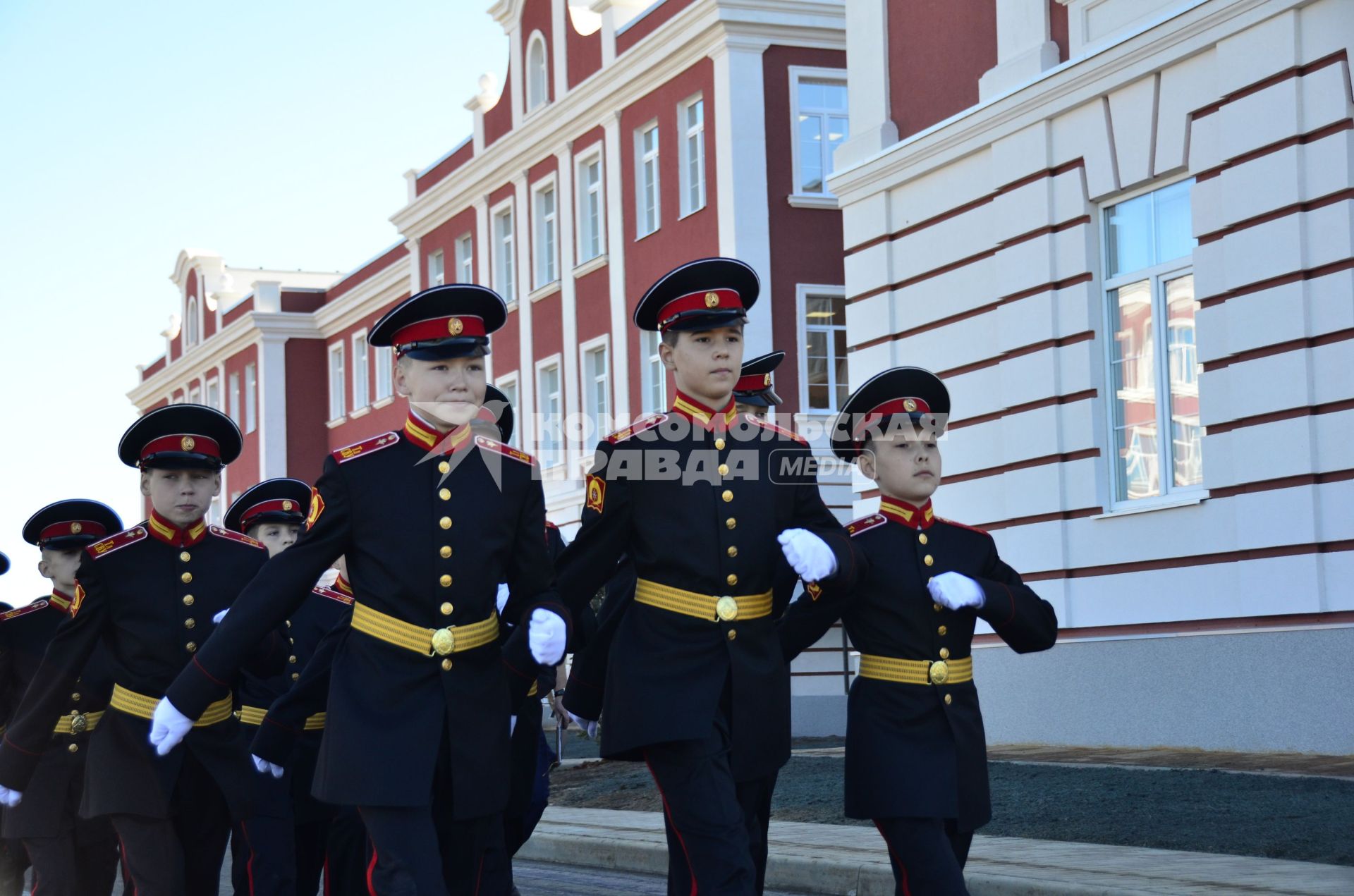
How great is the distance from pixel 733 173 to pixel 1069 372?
10672 millimetres

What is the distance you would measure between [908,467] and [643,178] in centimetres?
2254

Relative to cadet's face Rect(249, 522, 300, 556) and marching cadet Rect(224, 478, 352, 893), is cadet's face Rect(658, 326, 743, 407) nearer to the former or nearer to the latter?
marching cadet Rect(224, 478, 352, 893)

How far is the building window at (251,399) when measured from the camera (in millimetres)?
47906

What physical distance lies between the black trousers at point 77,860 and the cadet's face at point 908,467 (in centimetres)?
405

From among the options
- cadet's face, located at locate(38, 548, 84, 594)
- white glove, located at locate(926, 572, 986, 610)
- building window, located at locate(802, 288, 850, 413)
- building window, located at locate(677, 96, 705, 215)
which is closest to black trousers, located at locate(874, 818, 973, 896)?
white glove, located at locate(926, 572, 986, 610)

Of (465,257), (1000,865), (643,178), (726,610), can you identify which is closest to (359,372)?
(465,257)

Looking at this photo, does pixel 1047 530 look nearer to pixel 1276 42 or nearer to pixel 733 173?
pixel 1276 42

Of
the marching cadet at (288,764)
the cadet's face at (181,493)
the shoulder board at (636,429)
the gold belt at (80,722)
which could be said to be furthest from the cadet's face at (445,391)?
the gold belt at (80,722)

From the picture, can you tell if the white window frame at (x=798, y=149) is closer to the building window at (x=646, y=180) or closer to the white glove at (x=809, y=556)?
the building window at (x=646, y=180)

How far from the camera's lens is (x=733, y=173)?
2580 centimetres

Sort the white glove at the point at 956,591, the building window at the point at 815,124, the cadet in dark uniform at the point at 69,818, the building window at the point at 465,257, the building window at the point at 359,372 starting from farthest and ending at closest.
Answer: the building window at the point at 359,372 → the building window at the point at 465,257 → the building window at the point at 815,124 → the cadet in dark uniform at the point at 69,818 → the white glove at the point at 956,591

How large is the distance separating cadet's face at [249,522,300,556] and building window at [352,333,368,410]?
34.0 meters

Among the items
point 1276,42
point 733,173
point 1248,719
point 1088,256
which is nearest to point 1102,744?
point 1248,719

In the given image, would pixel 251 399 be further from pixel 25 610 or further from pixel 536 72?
pixel 25 610
